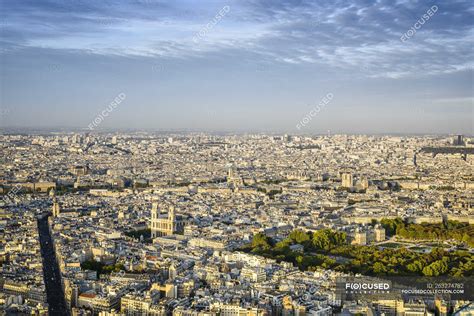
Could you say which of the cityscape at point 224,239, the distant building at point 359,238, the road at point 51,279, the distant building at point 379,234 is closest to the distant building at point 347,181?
the cityscape at point 224,239

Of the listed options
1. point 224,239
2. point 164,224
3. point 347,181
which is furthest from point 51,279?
point 347,181

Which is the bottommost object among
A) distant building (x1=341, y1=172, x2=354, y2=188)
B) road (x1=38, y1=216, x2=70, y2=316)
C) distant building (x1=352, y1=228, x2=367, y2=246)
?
road (x1=38, y1=216, x2=70, y2=316)

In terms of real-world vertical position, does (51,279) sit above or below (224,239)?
below

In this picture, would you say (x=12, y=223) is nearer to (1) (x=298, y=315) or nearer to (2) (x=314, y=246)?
(2) (x=314, y=246)

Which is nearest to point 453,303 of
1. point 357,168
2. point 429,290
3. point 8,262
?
point 429,290

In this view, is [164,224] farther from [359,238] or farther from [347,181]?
[347,181]

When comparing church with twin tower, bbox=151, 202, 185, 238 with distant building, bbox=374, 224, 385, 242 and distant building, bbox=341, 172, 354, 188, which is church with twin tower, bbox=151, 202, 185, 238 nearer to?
distant building, bbox=374, 224, 385, 242

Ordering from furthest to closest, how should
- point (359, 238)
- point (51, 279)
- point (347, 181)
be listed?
point (347, 181) < point (359, 238) < point (51, 279)

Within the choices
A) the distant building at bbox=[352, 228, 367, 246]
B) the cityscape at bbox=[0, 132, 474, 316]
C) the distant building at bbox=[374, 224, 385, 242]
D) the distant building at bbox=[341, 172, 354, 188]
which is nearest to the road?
the cityscape at bbox=[0, 132, 474, 316]
